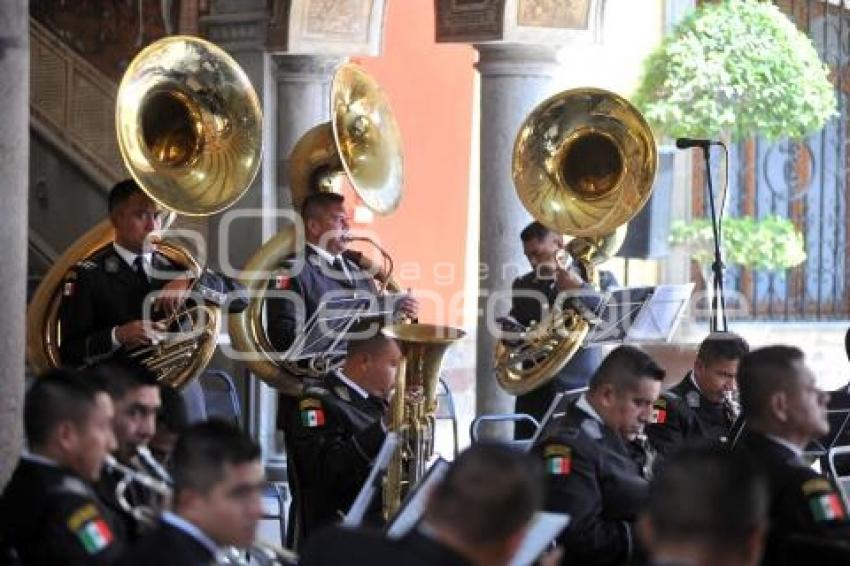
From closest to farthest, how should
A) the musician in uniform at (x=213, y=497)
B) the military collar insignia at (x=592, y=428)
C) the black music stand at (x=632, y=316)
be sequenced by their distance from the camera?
the musician in uniform at (x=213, y=497), the military collar insignia at (x=592, y=428), the black music stand at (x=632, y=316)

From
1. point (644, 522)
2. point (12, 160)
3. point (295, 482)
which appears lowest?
point (295, 482)

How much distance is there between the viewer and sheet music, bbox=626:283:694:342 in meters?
8.73

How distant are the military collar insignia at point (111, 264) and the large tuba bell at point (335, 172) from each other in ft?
2.30

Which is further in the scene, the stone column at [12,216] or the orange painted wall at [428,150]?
the orange painted wall at [428,150]

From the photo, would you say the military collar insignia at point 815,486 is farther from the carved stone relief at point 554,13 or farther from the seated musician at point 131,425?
the carved stone relief at point 554,13

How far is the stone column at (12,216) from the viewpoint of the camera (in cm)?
720

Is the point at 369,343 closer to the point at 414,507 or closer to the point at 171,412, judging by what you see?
the point at 171,412

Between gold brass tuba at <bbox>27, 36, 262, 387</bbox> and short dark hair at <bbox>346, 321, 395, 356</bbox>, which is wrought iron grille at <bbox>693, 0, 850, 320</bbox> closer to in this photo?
gold brass tuba at <bbox>27, 36, 262, 387</bbox>

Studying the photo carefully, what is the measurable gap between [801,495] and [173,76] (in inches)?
147

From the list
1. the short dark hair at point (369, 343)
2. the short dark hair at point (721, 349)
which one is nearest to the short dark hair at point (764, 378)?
the short dark hair at point (369, 343)

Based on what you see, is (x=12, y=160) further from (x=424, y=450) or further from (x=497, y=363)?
(x=497, y=363)

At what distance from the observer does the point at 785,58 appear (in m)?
13.7

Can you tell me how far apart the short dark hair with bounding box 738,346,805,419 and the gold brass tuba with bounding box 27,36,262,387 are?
2.55 metres

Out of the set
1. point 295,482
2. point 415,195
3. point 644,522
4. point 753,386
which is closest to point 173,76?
point 295,482
